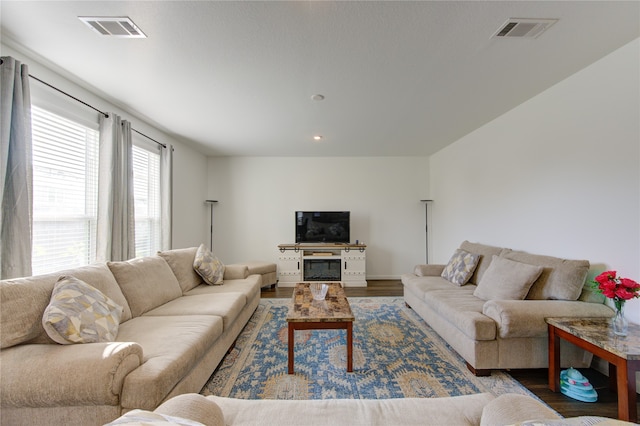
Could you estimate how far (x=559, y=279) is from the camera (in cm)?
223

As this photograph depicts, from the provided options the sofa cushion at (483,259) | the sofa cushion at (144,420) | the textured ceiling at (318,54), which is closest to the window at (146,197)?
the textured ceiling at (318,54)

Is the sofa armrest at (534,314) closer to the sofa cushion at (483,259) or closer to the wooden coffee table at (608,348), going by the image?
the wooden coffee table at (608,348)

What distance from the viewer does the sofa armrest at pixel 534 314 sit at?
1998 mm

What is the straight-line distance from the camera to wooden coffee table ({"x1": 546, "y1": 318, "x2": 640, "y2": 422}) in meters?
1.47

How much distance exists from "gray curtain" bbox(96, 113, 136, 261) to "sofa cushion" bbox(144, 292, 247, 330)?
942 millimetres

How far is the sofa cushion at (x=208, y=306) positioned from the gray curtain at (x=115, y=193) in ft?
3.09

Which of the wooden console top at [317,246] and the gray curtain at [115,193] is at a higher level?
the gray curtain at [115,193]

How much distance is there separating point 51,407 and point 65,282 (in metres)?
0.69

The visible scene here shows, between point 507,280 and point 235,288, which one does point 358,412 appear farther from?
point 235,288

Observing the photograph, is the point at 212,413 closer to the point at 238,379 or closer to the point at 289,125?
the point at 238,379

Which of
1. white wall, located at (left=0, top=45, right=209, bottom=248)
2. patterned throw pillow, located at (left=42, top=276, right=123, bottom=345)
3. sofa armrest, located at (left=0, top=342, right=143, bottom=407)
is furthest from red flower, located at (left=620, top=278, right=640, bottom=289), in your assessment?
white wall, located at (left=0, top=45, right=209, bottom=248)

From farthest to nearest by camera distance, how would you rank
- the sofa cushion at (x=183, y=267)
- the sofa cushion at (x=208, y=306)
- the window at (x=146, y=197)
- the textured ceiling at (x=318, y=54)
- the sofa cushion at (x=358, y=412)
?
the window at (x=146, y=197) → the sofa cushion at (x=183, y=267) → the sofa cushion at (x=208, y=306) → the textured ceiling at (x=318, y=54) → the sofa cushion at (x=358, y=412)

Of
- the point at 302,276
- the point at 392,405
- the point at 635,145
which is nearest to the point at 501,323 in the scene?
the point at 392,405

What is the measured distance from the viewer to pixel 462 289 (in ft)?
9.82
